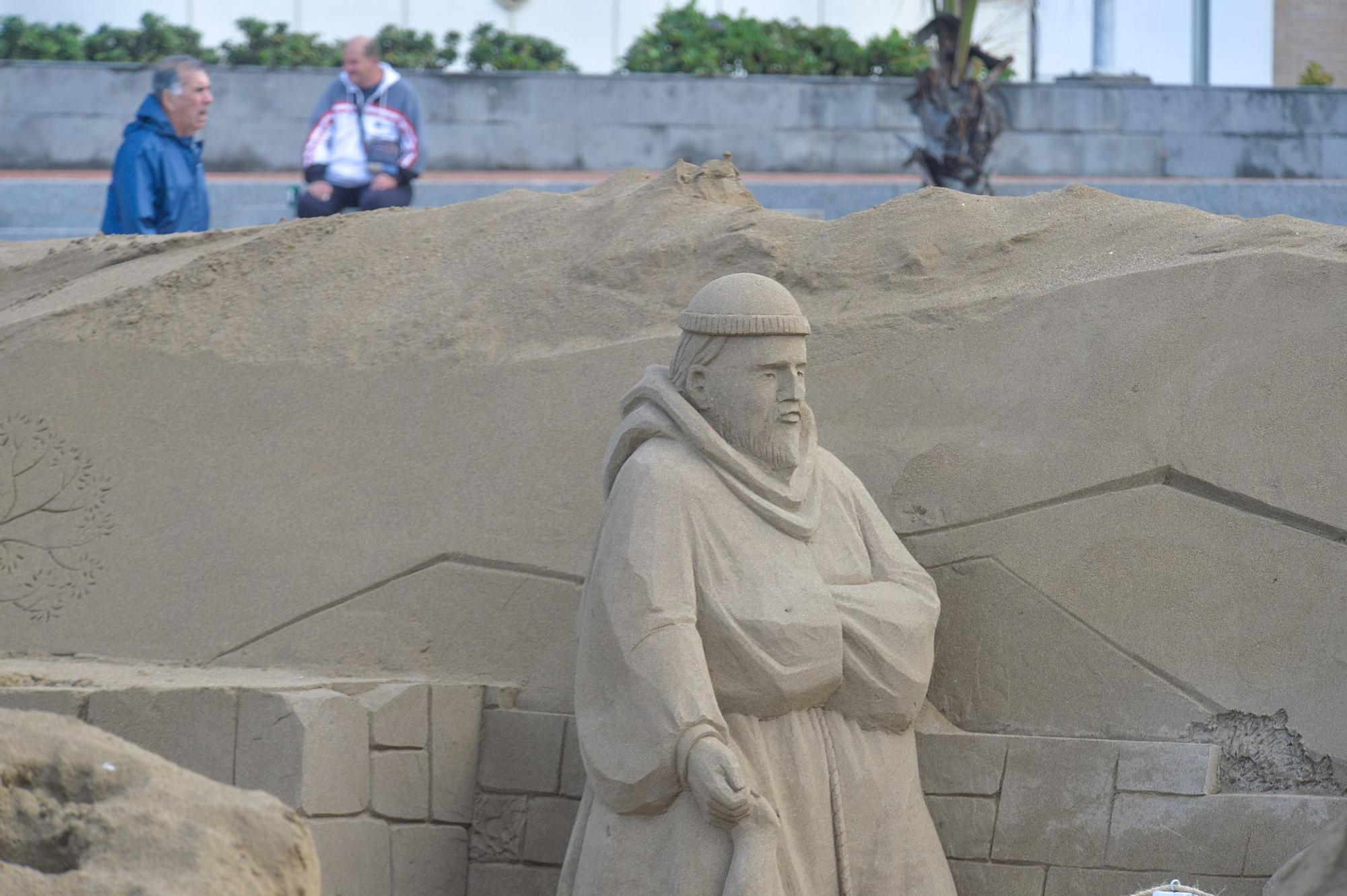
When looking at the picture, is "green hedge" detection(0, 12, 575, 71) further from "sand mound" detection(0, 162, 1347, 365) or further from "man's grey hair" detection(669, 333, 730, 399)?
"man's grey hair" detection(669, 333, 730, 399)

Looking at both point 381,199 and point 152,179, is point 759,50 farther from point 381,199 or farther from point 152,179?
point 152,179

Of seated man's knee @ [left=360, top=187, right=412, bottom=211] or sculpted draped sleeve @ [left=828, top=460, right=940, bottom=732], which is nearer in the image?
sculpted draped sleeve @ [left=828, top=460, right=940, bottom=732]

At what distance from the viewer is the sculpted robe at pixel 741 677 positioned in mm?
4688

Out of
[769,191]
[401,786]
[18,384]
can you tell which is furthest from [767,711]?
[769,191]

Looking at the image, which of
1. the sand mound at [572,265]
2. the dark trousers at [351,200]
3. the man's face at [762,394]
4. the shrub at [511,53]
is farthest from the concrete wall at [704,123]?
the man's face at [762,394]

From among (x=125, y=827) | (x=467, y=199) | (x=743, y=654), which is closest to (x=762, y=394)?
(x=743, y=654)

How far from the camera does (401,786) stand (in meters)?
5.58

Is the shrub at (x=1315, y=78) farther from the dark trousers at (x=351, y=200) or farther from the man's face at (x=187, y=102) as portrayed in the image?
the man's face at (x=187, y=102)

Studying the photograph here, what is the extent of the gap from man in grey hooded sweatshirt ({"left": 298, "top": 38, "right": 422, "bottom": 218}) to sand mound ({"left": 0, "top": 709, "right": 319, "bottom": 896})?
16.0 feet

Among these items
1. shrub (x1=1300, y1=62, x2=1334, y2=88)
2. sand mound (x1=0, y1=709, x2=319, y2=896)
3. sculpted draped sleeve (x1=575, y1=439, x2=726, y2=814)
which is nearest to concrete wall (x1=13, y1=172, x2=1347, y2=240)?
shrub (x1=1300, y1=62, x2=1334, y2=88)

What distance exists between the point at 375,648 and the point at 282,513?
577 mm

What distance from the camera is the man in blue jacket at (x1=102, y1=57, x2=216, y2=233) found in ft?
25.7

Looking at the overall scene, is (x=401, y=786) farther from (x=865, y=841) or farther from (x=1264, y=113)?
(x=1264, y=113)

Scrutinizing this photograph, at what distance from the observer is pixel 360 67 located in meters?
8.45
